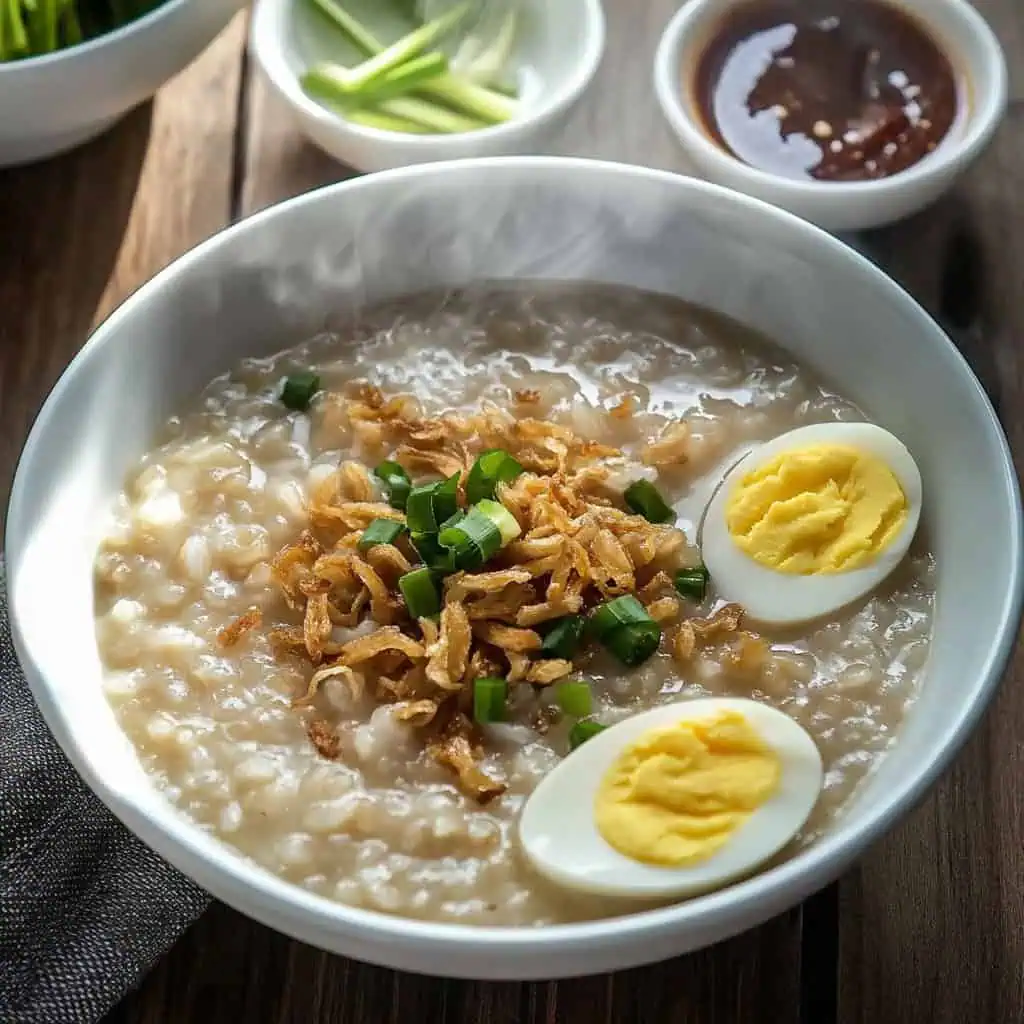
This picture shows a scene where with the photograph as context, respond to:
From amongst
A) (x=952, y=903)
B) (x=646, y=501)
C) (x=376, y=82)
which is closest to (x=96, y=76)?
(x=376, y=82)

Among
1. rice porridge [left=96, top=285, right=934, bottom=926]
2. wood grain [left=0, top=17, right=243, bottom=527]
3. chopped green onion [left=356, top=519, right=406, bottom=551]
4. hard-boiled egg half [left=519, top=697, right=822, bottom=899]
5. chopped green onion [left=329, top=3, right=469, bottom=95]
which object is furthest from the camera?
chopped green onion [left=329, top=3, right=469, bottom=95]

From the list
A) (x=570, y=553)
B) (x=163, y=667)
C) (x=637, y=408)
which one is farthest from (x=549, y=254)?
(x=163, y=667)

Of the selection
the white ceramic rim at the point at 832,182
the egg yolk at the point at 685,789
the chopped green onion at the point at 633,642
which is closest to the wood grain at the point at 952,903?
the egg yolk at the point at 685,789

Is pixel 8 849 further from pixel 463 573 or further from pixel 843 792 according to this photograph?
pixel 843 792

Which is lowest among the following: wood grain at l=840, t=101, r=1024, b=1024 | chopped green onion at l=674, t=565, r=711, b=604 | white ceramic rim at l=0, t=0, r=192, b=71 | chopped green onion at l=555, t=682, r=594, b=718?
wood grain at l=840, t=101, r=1024, b=1024

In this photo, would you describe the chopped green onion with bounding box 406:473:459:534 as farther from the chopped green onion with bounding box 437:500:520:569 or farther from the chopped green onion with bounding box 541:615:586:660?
the chopped green onion with bounding box 541:615:586:660

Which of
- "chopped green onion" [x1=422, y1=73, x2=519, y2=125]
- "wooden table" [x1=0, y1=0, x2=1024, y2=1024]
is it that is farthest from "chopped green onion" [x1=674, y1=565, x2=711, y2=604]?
"chopped green onion" [x1=422, y1=73, x2=519, y2=125]

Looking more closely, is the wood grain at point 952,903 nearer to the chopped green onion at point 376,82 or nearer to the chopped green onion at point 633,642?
the chopped green onion at point 633,642
